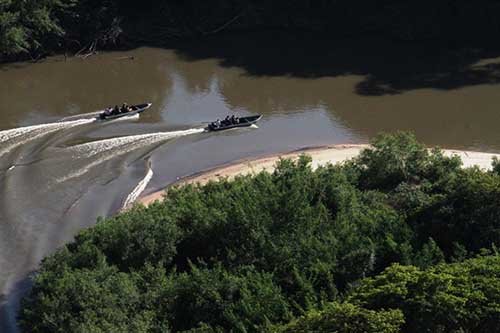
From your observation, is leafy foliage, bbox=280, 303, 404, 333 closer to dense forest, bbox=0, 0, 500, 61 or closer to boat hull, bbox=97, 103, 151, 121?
boat hull, bbox=97, 103, 151, 121

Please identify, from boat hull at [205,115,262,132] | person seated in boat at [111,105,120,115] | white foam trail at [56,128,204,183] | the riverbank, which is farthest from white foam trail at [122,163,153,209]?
person seated in boat at [111,105,120,115]

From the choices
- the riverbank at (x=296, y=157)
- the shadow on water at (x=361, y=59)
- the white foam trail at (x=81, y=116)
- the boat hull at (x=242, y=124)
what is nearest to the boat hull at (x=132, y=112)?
the white foam trail at (x=81, y=116)

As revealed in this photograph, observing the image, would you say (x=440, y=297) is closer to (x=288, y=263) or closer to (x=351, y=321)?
(x=351, y=321)

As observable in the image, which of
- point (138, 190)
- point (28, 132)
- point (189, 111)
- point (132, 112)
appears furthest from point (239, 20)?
point (138, 190)

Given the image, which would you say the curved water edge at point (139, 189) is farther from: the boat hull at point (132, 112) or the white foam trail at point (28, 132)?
the white foam trail at point (28, 132)

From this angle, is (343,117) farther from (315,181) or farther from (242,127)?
(315,181)

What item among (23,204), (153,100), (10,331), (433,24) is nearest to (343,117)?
(153,100)
